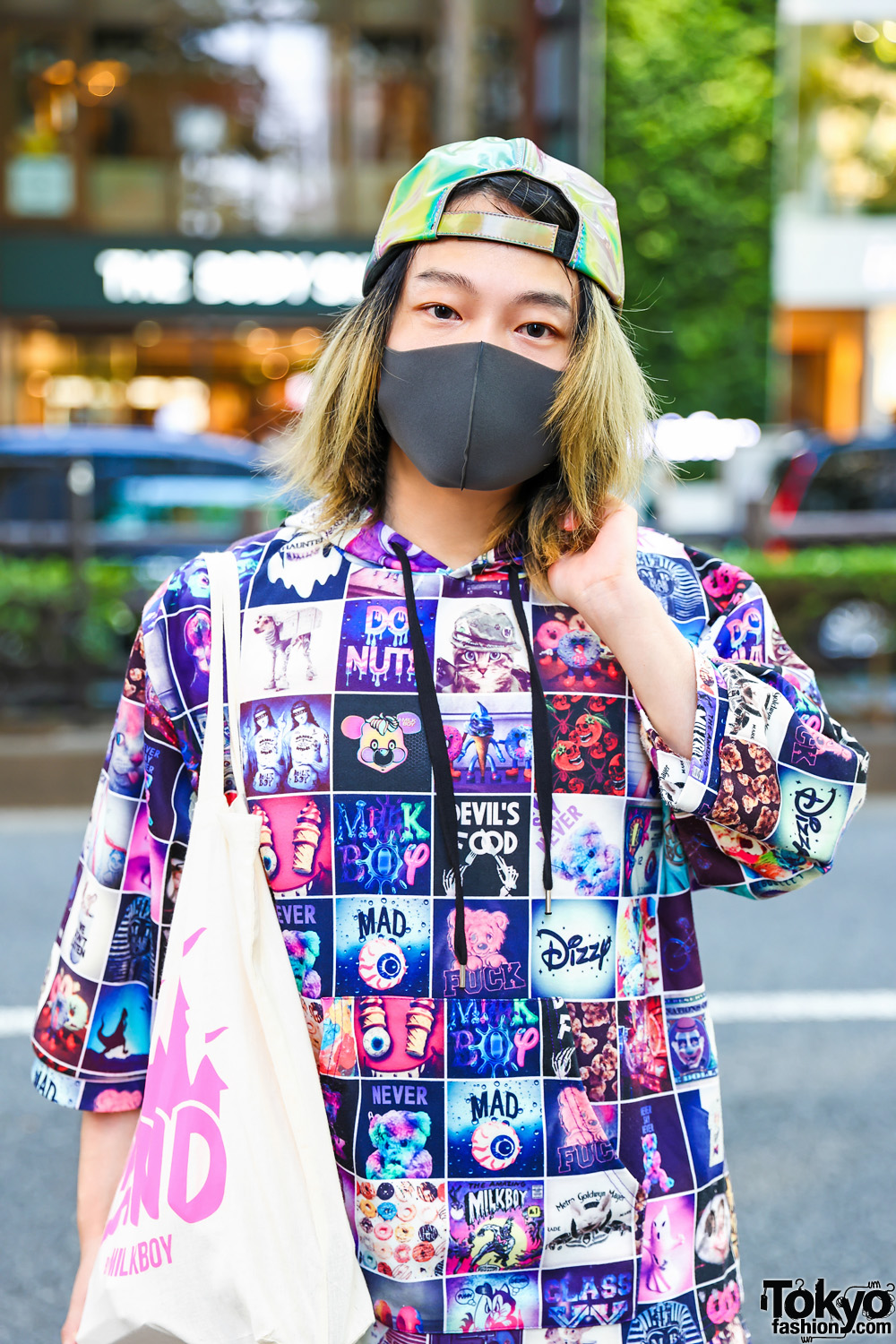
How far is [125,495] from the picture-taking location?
9984 mm

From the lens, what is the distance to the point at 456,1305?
4.53 ft

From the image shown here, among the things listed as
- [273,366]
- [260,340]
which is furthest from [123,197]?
[273,366]

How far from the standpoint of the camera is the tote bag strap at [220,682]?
1.39m

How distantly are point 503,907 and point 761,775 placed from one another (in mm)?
296

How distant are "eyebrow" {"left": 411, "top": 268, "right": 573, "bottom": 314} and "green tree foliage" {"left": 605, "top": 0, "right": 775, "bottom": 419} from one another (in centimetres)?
1692

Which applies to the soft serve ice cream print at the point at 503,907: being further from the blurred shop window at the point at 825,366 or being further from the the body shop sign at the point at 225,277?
the blurred shop window at the point at 825,366

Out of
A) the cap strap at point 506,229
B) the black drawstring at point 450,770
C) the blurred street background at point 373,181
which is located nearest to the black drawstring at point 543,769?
the black drawstring at point 450,770

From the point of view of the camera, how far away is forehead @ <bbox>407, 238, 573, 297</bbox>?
147 centimetres

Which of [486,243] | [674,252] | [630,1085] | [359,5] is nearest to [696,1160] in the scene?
[630,1085]

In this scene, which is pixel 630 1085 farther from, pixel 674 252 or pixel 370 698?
pixel 674 252

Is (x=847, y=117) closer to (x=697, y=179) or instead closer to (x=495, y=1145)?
(x=697, y=179)

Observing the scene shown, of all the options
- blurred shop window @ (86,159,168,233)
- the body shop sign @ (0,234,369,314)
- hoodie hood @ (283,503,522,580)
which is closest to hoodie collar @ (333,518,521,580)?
hoodie hood @ (283,503,522,580)

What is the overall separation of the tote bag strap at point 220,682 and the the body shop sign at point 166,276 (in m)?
17.6

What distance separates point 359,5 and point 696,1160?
65.2ft
